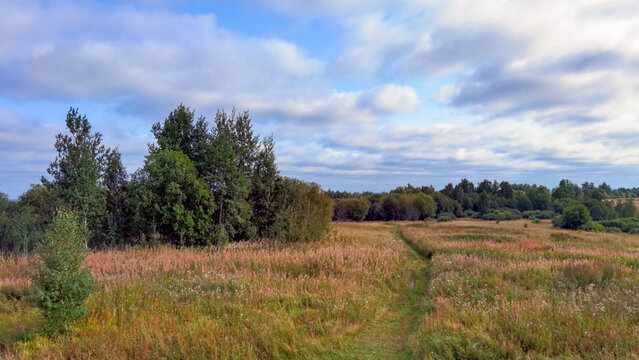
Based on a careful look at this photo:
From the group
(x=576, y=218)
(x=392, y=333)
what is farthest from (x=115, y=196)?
A: (x=576, y=218)

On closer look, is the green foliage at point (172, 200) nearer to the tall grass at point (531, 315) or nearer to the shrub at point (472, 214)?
the tall grass at point (531, 315)

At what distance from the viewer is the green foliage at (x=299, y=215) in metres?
19.1

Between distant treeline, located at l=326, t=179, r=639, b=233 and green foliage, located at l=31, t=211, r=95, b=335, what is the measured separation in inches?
2095

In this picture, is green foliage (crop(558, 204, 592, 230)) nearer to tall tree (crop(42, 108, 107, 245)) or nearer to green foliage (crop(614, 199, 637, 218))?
green foliage (crop(614, 199, 637, 218))

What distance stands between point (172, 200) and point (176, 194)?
372 millimetres

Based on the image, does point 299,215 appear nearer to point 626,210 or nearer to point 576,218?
point 576,218

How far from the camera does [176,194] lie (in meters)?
17.0

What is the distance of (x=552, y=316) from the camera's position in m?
6.97

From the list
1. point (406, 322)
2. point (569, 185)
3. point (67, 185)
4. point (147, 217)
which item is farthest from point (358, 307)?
point (569, 185)

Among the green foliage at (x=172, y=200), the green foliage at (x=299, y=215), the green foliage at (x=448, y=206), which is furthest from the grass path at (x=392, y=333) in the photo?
the green foliage at (x=448, y=206)

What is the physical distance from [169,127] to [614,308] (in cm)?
2117

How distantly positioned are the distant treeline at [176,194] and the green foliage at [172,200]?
0.17 ft

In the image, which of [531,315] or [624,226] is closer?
[531,315]

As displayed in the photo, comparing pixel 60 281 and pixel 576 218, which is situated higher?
pixel 60 281
